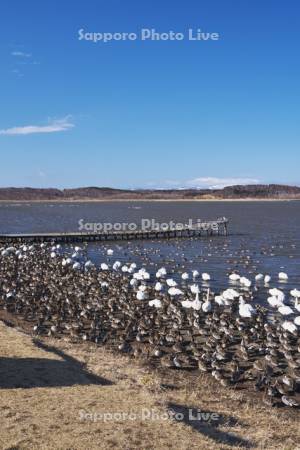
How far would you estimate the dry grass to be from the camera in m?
12.1

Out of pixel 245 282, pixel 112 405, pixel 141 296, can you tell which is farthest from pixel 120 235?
pixel 112 405

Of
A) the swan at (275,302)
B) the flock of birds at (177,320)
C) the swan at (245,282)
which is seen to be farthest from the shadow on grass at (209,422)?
the swan at (245,282)

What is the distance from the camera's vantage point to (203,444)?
12008mm

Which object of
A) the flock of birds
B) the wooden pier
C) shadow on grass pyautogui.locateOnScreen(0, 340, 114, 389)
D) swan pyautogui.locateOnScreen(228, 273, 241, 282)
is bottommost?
the flock of birds

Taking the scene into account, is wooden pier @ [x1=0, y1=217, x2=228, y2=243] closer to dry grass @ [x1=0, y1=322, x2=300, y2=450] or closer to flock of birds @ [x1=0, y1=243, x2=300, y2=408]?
flock of birds @ [x1=0, y1=243, x2=300, y2=408]

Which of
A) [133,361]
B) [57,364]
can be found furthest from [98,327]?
[57,364]

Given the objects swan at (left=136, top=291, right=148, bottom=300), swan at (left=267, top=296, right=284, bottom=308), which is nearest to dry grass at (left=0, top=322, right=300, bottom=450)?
swan at (left=267, top=296, right=284, bottom=308)

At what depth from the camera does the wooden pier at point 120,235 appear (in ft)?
214

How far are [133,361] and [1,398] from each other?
639 cm

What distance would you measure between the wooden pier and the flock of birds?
78.3 ft

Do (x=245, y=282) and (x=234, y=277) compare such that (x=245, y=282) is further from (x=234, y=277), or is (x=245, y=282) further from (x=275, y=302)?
(x=275, y=302)

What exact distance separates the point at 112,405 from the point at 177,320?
A: 12290 mm

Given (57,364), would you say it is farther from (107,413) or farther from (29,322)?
(29,322)

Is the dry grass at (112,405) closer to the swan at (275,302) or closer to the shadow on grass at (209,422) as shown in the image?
the shadow on grass at (209,422)
